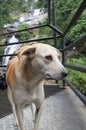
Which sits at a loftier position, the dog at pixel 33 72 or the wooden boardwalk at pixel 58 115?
the dog at pixel 33 72

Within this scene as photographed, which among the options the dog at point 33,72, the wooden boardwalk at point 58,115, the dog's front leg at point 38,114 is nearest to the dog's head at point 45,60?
the dog at point 33,72

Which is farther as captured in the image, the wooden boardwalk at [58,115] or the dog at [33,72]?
the wooden boardwalk at [58,115]

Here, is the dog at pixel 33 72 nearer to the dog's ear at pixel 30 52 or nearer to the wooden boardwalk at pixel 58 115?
the dog's ear at pixel 30 52

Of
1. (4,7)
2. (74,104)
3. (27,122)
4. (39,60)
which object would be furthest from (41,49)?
(4,7)

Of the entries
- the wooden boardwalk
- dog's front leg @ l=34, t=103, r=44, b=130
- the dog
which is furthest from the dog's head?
the wooden boardwalk

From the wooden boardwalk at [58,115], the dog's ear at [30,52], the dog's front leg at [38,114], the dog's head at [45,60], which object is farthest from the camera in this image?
the wooden boardwalk at [58,115]

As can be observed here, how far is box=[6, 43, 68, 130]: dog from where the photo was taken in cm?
269

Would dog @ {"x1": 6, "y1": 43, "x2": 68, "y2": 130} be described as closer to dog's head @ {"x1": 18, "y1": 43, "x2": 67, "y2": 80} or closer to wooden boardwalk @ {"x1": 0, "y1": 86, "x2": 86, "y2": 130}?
dog's head @ {"x1": 18, "y1": 43, "x2": 67, "y2": 80}

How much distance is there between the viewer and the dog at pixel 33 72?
2689mm

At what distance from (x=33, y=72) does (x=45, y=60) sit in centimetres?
32

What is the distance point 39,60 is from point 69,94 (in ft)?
7.89

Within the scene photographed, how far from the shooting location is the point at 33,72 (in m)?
2.99

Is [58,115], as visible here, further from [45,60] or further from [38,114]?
[45,60]

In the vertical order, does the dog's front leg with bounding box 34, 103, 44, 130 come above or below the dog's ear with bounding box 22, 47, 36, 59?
below
